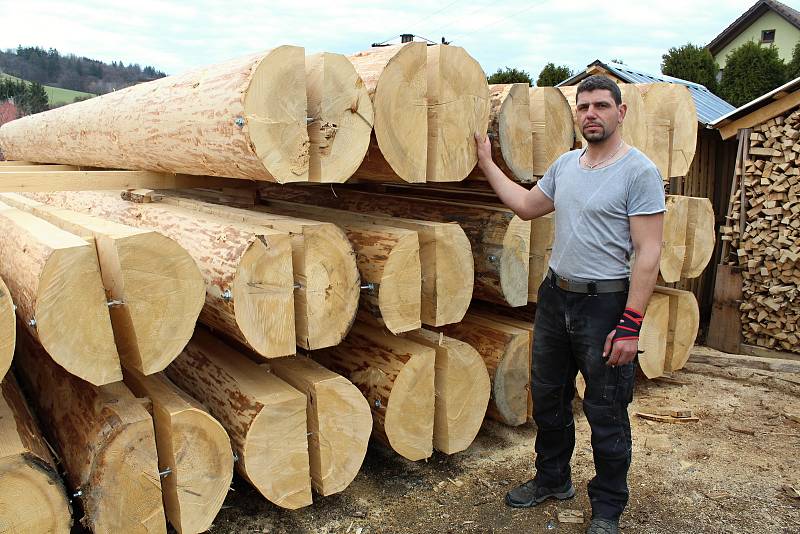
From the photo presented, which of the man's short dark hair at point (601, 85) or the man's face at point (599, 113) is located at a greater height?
the man's short dark hair at point (601, 85)

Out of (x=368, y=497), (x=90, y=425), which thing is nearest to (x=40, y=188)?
(x=90, y=425)

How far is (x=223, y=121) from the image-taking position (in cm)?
298

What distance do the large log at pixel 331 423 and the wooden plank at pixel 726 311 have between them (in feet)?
17.7

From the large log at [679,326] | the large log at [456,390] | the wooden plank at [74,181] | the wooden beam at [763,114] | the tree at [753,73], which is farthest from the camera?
the tree at [753,73]

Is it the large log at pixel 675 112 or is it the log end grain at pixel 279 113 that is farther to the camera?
the large log at pixel 675 112

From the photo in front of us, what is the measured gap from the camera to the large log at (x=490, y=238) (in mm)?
3898

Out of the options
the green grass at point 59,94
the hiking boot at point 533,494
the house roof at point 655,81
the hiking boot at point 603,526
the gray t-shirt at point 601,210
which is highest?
the green grass at point 59,94

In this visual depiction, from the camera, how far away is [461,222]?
4.07 m

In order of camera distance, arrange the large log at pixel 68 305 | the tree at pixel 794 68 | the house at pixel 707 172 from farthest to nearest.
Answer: the tree at pixel 794 68 → the house at pixel 707 172 → the large log at pixel 68 305

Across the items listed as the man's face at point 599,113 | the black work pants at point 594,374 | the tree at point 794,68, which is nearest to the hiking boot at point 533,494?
the black work pants at point 594,374

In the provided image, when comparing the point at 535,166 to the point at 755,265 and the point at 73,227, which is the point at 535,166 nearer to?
the point at 73,227

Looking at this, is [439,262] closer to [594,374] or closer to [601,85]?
[594,374]

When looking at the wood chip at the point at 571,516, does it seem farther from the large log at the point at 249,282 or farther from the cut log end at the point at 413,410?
the large log at the point at 249,282

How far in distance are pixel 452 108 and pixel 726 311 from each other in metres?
5.19
